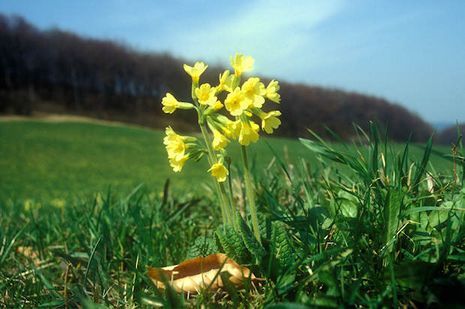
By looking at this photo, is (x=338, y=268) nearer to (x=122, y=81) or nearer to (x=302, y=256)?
(x=302, y=256)

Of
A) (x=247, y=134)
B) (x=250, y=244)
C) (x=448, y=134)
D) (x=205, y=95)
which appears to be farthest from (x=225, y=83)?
(x=448, y=134)

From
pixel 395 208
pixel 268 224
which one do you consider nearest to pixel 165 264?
pixel 268 224

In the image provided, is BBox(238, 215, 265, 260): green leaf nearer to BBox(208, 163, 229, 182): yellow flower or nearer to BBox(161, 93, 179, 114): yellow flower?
BBox(208, 163, 229, 182): yellow flower

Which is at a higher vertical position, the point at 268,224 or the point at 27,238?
the point at 268,224

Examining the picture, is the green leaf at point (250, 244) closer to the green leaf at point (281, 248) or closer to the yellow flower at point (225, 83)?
the green leaf at point (281, 248)

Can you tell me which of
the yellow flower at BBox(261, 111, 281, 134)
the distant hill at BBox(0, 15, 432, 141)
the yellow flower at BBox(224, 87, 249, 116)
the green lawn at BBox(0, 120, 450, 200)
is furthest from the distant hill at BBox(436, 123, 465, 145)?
the distant hill at BBox(0, 15, 432, 141)
